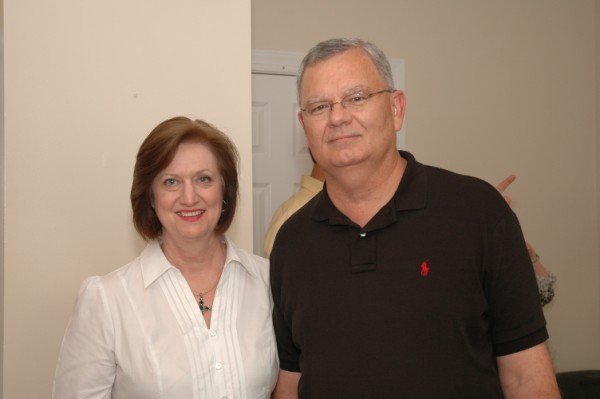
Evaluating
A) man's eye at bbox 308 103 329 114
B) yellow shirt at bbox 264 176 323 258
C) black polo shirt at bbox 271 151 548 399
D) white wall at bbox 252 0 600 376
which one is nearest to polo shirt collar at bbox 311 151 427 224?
black polo shirt at bbox 271 151 548 399

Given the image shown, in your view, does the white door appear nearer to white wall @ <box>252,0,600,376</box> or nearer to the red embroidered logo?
white wall @ <box>252,0,600,376</box>

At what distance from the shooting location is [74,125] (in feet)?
6.72

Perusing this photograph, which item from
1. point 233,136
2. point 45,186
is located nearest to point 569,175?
point 233,136

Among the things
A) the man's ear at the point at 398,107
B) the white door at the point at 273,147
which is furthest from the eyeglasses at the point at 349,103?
the white door at the point at 273,147

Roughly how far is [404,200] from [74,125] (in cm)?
115

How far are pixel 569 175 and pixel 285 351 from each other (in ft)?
10.4

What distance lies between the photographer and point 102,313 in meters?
1.60

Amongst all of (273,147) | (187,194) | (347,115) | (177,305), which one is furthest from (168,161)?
(273,147)

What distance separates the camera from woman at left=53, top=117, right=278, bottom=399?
1586 mm

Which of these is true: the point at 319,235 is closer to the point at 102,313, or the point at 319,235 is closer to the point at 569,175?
the point at 102,313

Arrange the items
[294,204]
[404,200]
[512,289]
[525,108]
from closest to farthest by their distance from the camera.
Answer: [512,289], [404,200], [294,204], [525,108]

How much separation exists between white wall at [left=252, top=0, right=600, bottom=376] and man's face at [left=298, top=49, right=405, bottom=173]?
87.8 inches

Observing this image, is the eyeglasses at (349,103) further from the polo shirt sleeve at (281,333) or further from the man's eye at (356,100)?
the polo shirt sleeve at (281,333)

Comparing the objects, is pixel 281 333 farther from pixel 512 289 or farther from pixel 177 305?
pixel 512 289
